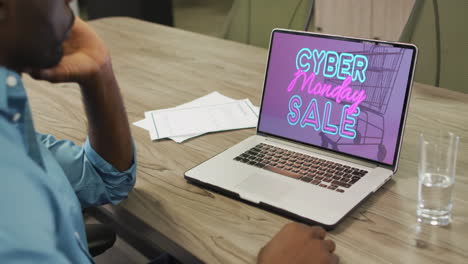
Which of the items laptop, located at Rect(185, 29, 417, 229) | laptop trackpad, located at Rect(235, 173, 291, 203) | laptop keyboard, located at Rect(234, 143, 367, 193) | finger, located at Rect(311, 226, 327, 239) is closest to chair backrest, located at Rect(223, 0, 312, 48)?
laptop, located at Rect(185, 29, 417, 229)

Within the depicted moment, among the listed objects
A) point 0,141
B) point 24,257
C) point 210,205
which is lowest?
point 210,205

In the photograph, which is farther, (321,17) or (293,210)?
(321,17)

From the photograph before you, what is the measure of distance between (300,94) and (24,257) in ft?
2.31

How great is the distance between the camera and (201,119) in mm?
1375

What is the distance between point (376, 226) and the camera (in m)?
0.90

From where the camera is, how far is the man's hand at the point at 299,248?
803mm

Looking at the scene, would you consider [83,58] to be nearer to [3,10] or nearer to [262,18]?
[3,10]

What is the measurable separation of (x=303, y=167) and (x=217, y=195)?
19 cm

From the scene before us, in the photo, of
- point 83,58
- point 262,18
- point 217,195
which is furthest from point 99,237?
point 262,18

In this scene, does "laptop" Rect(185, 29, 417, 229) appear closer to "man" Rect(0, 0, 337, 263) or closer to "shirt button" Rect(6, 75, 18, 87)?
"man" Rect(0, 0, 337, 263)

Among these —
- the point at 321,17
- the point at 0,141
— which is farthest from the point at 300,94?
the point at 321,17

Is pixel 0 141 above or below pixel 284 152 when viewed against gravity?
above

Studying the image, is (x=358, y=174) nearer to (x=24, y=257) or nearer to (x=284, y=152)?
(x=284, y=152)

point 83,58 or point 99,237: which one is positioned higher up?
point 83,58
